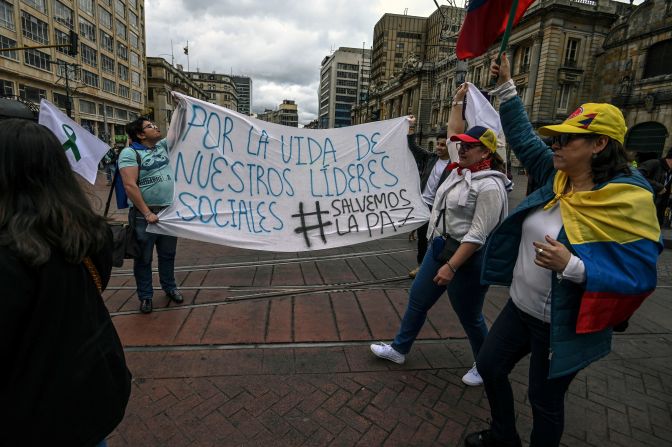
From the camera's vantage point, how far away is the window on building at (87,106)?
4744 centimetres

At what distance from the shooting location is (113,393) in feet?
4.83

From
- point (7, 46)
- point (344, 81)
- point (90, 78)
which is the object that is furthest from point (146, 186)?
point (344, 81)

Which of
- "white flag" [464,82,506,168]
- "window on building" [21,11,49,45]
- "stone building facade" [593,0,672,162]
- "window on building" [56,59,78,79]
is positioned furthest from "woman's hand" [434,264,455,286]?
"window on building" [56,59,78,79]

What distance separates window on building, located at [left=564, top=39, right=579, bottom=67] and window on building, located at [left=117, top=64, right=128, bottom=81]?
58.4m

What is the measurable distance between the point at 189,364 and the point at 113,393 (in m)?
1.64

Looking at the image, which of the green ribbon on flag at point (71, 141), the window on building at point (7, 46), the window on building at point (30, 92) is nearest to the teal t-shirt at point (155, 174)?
the green ribbon on flag at point (71, 141)

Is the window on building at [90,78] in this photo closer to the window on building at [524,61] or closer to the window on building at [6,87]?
the window on building at [6,87]

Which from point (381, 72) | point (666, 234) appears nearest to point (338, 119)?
point (381, 72)

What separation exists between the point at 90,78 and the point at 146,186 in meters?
57.1

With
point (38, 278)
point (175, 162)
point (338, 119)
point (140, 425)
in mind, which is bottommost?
point (140, 425)

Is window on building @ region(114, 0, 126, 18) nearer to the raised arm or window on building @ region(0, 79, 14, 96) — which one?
window on building @ region(0, 79, 14, 96)

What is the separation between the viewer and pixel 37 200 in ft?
4.18

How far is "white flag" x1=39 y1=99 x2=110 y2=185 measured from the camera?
4129 millimetres

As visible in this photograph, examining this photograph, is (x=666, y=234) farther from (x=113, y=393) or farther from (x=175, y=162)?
(x=113, y=393)
